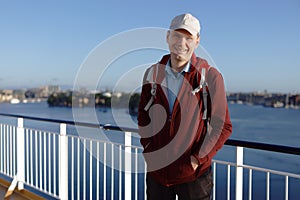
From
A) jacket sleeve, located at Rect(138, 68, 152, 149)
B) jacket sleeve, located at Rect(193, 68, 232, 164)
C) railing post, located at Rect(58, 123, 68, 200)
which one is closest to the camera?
jacket sleeve, located at Rect(193, 68, 232, 164)

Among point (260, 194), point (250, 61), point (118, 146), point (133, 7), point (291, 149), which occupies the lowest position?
point (260, 194)

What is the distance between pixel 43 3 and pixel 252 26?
1471 cm

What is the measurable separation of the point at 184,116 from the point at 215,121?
141 millimetres

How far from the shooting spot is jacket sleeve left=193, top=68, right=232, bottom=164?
1.35 metres

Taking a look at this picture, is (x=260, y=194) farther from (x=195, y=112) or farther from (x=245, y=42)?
(x=245, y=42)

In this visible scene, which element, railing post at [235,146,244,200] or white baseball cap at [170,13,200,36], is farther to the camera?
railing post at [235,146,244,200]

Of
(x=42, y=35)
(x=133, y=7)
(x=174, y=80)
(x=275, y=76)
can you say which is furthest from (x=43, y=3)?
(x=275, y=76)

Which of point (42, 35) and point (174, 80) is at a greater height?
point (42, 35)

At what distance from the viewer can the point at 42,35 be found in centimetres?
2089

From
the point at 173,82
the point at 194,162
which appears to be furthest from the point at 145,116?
the point at 194,162

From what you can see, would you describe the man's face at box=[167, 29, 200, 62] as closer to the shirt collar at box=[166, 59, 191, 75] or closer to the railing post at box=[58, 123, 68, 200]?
the shirt collar at box=[166, 59, 191, 75]

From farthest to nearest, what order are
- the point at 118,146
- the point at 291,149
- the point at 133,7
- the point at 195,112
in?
the point at 133,7 < the point at 118,146 < the point at 291,149 < the point at 195,112

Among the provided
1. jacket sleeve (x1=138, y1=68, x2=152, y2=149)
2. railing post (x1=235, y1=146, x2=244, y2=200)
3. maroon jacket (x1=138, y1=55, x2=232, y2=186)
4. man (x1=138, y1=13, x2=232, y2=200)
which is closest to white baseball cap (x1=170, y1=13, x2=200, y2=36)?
man (x1=138, y1=13, x2=232, y2=200)

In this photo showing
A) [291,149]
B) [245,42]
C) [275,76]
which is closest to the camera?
[291,149]
